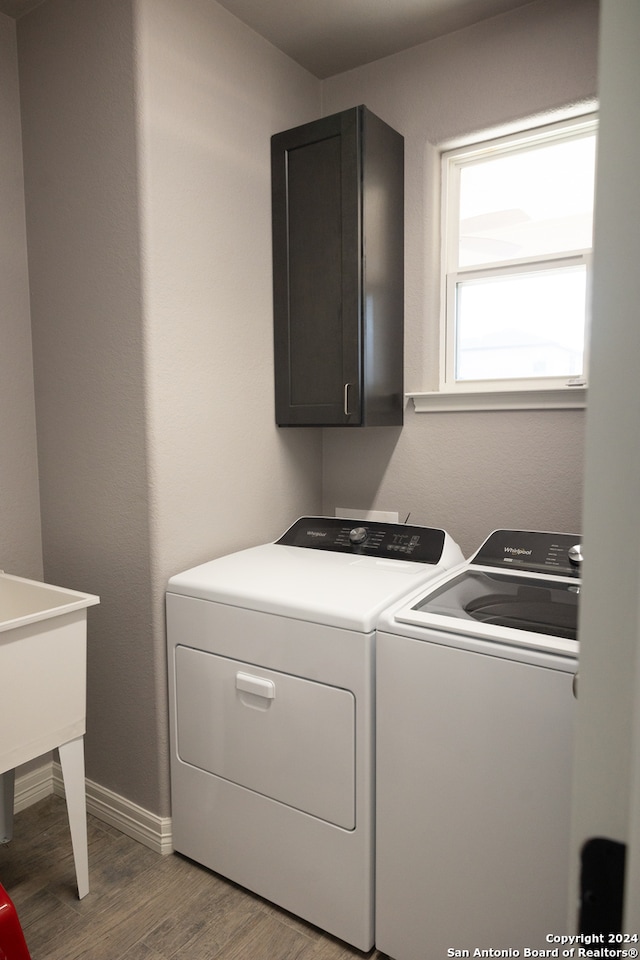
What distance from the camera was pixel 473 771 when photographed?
4.50 feet

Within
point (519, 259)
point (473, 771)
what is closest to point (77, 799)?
point (473, 771)

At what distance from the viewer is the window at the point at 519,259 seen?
210cm

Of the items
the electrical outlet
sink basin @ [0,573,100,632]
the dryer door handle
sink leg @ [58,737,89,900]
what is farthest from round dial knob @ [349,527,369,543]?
sink leg @ [58,737,89,900]

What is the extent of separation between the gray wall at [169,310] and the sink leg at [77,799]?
0.89 ft

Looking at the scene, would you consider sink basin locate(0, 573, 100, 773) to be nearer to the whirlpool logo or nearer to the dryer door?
the dryer door

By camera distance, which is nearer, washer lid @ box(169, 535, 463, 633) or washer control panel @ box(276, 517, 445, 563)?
washer lid @ box(169, 535, 463, 633)

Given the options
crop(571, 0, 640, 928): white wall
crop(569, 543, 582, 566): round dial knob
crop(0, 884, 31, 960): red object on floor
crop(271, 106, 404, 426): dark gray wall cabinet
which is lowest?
crop(0, 884, 31, 960): red object on floor

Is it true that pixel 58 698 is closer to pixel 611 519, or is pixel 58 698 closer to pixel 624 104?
pixel 611 519

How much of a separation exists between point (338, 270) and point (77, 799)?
179cm

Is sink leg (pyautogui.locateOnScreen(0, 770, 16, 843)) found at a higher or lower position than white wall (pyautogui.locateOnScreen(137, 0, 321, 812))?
lower

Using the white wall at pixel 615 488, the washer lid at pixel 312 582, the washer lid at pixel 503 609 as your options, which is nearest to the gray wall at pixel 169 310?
the washer lid at pixel 312 582

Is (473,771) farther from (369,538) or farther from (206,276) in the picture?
(206,276)

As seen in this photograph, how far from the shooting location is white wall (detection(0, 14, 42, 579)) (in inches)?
82.9

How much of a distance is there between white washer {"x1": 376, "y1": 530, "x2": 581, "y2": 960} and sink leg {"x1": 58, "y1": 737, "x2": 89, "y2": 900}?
0.82 m
